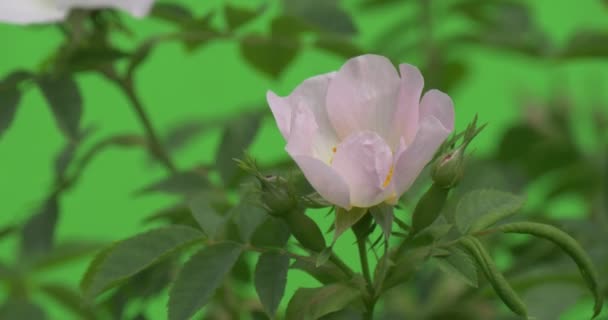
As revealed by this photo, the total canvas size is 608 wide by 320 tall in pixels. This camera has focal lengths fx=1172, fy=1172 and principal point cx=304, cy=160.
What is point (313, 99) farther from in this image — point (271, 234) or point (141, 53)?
point (141, 53)

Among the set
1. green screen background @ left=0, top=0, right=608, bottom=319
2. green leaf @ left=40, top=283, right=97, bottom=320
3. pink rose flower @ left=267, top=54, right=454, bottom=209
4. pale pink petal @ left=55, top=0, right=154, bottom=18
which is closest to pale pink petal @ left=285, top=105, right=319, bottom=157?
pink rose flower @ left=267, top=54, right=454, bottom=209

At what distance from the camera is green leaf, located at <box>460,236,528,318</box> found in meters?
0.46

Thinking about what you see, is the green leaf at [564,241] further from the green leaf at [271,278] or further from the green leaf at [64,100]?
the green leaf at [64,100]

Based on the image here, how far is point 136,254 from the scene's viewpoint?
52 cm

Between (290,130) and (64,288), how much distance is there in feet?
1.48

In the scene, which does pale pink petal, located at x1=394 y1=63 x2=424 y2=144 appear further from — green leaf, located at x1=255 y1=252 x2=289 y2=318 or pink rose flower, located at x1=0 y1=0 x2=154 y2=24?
pink rose flower, located at x1=0 y1=0 x2=154 y2=24

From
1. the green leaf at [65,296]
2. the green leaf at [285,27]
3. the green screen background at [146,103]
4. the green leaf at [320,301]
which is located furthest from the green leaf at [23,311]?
the green screen background at [146,103]

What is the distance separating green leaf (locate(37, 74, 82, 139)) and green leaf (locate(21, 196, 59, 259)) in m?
0.07

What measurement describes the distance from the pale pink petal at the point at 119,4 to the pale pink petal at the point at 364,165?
226 millimetres

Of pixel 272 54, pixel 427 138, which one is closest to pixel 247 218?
pixel 427 138

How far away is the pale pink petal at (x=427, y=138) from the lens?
467 millimetres

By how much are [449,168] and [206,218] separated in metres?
0.13

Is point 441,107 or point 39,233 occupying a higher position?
point 441,107

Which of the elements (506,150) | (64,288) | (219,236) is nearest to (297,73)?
(506,150)
